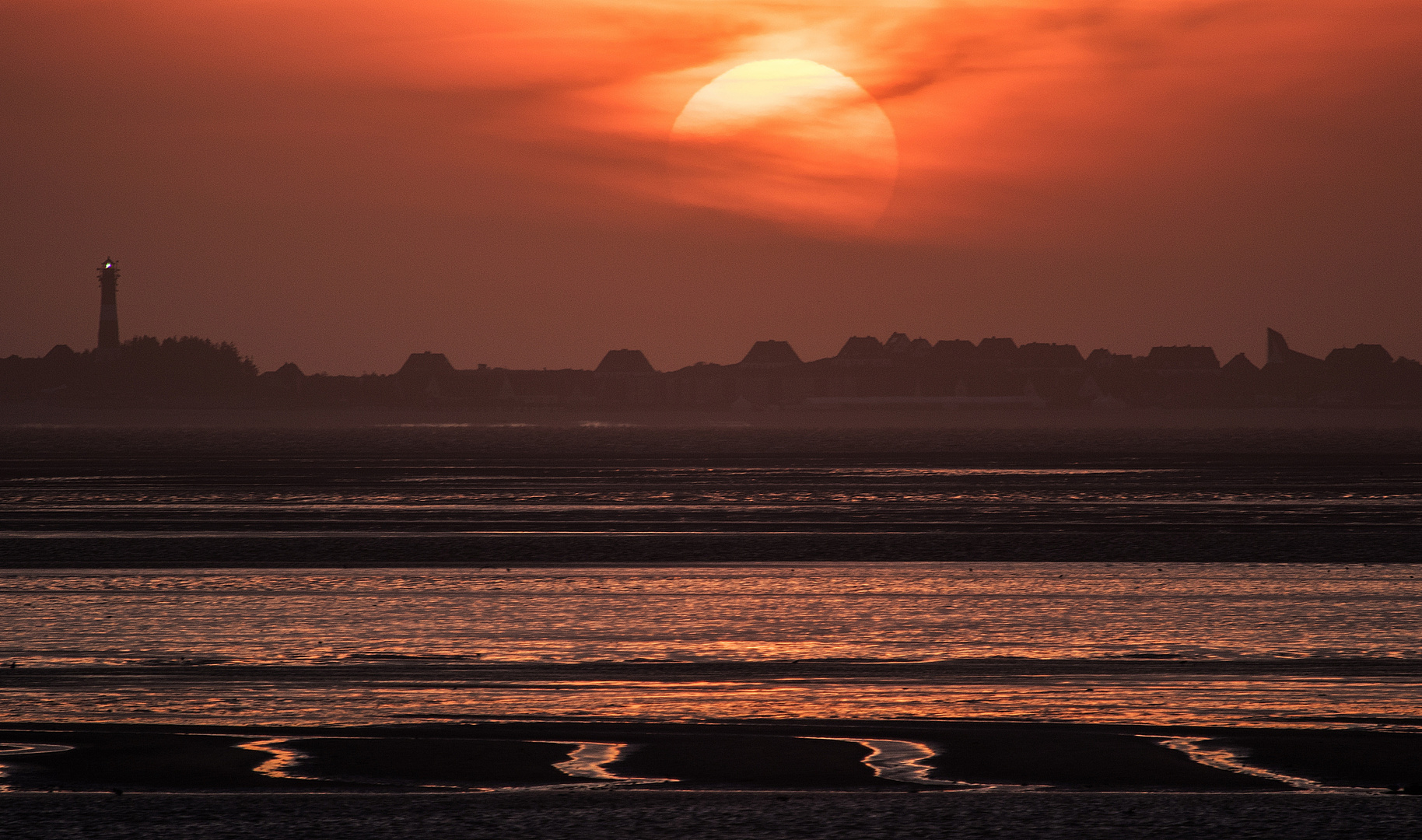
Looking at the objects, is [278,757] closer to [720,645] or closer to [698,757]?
[698,757]

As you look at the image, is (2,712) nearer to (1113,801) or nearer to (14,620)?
(14,620)

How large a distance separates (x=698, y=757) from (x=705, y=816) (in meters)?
1.37

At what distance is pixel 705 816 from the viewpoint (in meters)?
6.99

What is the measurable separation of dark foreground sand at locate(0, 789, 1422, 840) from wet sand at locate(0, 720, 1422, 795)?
0.79 ft

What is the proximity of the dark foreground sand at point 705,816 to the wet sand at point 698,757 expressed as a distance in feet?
0.79

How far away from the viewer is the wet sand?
25.3 feet

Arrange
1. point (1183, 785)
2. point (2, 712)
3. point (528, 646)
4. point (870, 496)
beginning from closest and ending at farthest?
point (1183, 785) → point (2, 712) → point (528, 646) → point (870, 496)

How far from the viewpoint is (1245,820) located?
22.4 feet

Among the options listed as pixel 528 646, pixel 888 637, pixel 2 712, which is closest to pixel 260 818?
pixel 2 712

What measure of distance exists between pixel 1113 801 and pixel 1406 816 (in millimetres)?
1299

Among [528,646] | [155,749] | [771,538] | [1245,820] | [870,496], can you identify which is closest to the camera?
[1245,820]

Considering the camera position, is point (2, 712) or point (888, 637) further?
point (888, 637)


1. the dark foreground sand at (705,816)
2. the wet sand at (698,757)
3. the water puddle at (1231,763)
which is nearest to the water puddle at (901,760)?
the wet sand at (698,757)

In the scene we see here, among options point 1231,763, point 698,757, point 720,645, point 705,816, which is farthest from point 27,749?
point 1231,763
